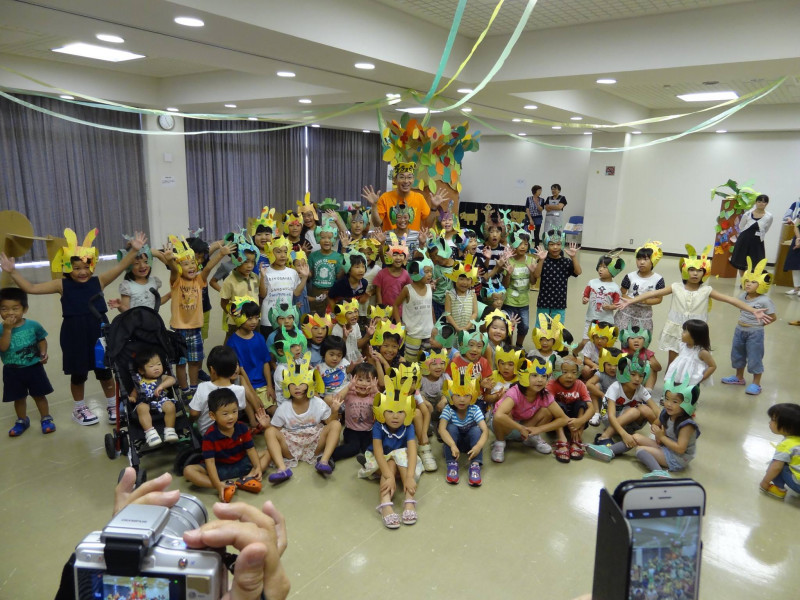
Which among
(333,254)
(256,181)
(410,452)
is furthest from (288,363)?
(256,181)

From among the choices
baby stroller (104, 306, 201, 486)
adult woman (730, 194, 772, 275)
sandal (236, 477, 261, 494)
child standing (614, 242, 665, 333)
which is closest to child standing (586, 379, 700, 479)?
child standing (614, 242, 665, 333)

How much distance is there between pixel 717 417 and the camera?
4.06m

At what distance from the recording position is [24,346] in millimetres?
3361

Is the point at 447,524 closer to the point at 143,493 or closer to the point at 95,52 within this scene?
the point at 143,493

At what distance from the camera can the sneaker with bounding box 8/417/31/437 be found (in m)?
3.44

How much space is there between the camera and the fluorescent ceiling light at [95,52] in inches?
242

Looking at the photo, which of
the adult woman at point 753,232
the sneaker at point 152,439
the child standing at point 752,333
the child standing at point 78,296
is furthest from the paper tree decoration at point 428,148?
the adult woman at point 753,232

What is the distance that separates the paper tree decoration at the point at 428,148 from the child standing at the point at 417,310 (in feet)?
5.59

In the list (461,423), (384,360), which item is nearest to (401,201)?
(384,360)

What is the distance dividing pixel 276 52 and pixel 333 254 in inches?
73.0

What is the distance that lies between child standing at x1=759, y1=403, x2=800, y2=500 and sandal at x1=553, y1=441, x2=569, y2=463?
1060mm

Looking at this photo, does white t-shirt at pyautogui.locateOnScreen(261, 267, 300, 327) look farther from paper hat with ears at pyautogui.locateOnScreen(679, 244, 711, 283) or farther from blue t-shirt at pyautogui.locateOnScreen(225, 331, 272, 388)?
paper hat with ears at pyautogui.locateOnScreen(679, 244, 711, 283)

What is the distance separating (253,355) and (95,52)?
5.04m

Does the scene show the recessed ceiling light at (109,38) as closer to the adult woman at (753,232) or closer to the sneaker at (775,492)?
the sneaker at (775,492)
